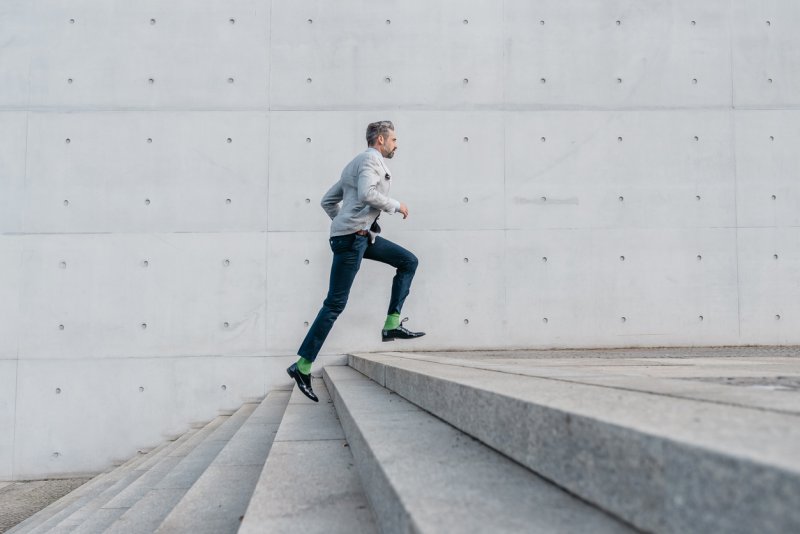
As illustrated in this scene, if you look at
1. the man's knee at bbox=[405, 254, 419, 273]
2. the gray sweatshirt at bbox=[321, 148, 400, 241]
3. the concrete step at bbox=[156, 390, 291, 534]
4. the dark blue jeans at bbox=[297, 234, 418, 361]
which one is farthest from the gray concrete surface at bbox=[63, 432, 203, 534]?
the man's knee at bbox=[405, 254, 419, 273]

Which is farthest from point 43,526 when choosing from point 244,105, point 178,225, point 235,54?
point 235,54

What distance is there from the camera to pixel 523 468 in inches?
44.2

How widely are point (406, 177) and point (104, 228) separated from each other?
2758mm

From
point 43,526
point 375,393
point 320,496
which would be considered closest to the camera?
point 320,496

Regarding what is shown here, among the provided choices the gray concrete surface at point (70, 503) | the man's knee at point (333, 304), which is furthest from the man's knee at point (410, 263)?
the gray concrete surface at point (70, 503)

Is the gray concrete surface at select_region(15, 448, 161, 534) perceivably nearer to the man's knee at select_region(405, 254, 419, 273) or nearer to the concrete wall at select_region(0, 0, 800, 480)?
the concrete wall at select_region(0, 0, 800, 480)

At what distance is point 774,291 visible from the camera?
5.20 m

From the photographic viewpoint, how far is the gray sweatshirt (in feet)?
10.6

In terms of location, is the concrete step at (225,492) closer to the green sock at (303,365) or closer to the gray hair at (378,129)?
→ the green sock at (303,365)

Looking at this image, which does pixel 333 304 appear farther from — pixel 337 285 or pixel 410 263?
pixel 410 263

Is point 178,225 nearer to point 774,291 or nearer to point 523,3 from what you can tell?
point 523,3

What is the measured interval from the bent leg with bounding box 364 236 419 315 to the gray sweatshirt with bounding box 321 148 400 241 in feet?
1.04

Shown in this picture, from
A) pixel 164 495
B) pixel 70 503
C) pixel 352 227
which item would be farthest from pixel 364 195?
pixel 70 503

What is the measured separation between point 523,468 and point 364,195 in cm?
229
